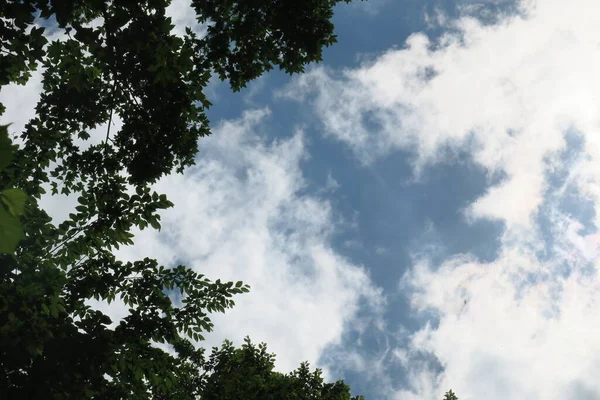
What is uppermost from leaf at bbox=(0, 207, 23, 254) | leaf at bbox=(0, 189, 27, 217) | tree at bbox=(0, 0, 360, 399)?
tree at bbox=(0, 0, 360, 399)

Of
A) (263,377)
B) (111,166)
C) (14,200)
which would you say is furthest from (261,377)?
(14,200)

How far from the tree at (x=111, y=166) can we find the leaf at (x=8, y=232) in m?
4.89

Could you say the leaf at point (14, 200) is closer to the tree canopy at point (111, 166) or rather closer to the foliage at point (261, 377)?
the tree canopy at point (111, 166)

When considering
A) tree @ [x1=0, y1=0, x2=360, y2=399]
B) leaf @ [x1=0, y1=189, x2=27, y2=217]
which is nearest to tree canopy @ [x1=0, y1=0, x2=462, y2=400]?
tree @ [x1=0, y1=0, x2=360, y2=399]

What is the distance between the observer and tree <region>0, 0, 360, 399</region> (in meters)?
6.22

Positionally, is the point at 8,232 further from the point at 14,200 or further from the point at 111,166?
the point at 111,166

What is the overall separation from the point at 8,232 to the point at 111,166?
8.66m

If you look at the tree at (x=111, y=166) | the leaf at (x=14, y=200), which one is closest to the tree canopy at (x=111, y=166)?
the tree at (x=111, y=166)

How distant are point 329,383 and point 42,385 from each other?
13.9m

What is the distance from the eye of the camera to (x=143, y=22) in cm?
624

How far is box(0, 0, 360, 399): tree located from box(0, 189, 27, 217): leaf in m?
4.75

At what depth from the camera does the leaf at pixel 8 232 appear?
3.85 feet

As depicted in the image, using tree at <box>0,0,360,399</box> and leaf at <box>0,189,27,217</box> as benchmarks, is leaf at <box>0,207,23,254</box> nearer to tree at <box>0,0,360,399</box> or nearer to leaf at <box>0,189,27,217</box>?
leaf at <box>0,189,27,217</box>

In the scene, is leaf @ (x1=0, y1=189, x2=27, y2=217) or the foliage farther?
the foliage
